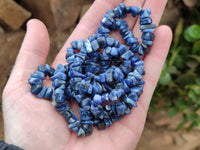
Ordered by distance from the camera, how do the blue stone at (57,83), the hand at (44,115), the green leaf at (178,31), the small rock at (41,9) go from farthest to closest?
the green leaf at (178,31), the small rock at (41,9), the blue stone at (57,83), the hand at (44,115)

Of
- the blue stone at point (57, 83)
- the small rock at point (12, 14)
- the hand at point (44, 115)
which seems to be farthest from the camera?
the small rock at point (12, 14)

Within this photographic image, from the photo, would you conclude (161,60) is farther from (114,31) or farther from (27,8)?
(27,8)

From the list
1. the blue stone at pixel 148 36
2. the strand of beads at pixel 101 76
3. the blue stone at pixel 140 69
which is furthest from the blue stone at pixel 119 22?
the blue stone at pixel 140 69

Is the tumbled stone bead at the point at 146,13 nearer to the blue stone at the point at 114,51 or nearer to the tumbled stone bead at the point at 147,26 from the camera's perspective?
the tumbled stone bead at the point at 147,26

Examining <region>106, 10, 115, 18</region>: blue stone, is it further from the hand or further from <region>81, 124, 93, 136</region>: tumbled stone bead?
<region>81, 124, 93, 136</region>: tumbled stone bead

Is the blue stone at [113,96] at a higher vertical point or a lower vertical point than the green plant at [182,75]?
higher

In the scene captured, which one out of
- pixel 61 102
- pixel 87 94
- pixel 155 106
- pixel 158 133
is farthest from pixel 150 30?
pixel 158 133

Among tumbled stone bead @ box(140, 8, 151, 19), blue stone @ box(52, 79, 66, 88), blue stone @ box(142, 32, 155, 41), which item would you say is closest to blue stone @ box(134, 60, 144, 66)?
blue stone @ box(142, 32, 155, 41)
